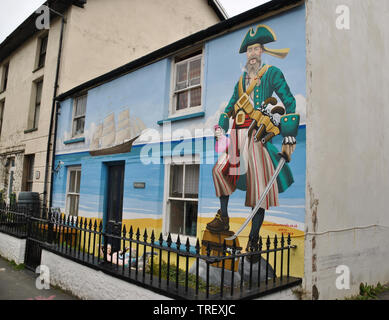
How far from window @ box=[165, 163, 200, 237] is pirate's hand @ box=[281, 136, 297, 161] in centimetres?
196

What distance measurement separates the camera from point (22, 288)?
239 inches

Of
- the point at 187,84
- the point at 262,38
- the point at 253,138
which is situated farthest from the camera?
the point at 187,84

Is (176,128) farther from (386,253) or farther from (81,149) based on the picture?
(386,253)

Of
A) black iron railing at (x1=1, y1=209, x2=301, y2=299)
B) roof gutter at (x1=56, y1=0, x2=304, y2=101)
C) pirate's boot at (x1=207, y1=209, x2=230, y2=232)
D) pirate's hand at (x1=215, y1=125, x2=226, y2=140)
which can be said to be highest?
roof gutter at (x1=56, y1=0, x2=304, y2=101)

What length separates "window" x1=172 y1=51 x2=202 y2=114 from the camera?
22.2 feet

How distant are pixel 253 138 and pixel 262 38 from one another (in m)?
1.73

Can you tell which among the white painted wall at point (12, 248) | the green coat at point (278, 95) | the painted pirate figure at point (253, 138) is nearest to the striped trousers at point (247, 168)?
the painted pirate figure at point (253, 138)

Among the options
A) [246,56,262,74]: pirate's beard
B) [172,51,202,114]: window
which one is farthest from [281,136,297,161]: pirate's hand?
[172,51,202,114]: window

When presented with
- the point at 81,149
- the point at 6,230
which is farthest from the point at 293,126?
the point at 6,230

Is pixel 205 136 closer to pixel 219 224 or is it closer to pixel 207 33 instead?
pixel 219 224

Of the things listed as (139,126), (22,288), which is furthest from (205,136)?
(22,288)

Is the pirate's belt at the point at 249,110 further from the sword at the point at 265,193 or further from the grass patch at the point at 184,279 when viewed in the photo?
the grass patch at the point at 184,279

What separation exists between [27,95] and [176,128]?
938 cm

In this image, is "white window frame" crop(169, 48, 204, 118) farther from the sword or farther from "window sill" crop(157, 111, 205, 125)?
the sword
